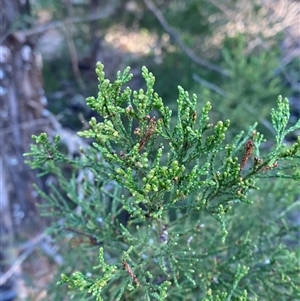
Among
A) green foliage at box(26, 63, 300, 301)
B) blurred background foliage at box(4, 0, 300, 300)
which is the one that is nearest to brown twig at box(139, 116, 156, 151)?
green foliage at box(26, 63, 300, 301)

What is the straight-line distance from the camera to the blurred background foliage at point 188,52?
2061 millimetres

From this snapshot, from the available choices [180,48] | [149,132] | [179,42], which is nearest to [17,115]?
[179,42]

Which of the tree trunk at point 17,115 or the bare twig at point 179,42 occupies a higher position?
the bare twig at point 179,42

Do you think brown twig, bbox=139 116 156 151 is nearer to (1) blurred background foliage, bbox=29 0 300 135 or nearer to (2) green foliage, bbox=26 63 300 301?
(2) green foliage, bbox=26 63 300 301

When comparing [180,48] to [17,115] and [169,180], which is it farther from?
[169,180]

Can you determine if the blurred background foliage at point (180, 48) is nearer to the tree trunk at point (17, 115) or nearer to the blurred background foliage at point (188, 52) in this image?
the blurred background foliage at point (188, 52)

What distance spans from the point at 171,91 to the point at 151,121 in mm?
1859

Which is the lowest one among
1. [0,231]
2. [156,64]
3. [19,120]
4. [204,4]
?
[0,231]

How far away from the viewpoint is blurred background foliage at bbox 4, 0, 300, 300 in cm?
206

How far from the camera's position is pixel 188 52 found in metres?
2.12

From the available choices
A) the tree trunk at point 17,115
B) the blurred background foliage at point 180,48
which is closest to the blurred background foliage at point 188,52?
the blurred background foliage at point 180,48

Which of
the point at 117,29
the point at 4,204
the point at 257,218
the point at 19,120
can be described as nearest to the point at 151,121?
the point at 257,218

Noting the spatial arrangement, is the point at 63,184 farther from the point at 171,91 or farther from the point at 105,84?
the point at 171,91

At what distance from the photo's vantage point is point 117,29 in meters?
2.92
